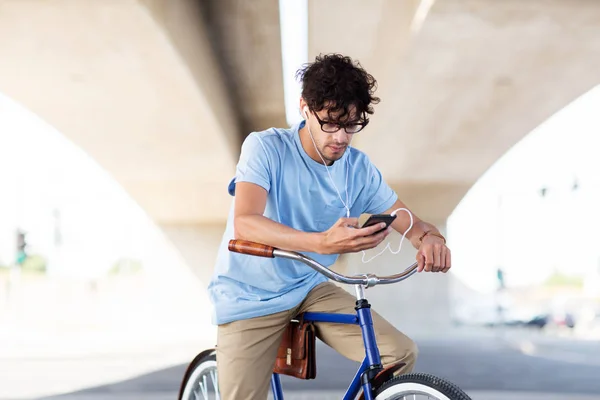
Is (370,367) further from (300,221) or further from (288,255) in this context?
(300,221)

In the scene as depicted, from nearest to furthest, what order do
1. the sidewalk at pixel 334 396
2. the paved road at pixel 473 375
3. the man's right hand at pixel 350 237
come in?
the man's right hand at pixel 350 237, the sidewalk at pixel 334 396, the paved road at pixel 473 375

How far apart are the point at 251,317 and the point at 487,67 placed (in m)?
9.02

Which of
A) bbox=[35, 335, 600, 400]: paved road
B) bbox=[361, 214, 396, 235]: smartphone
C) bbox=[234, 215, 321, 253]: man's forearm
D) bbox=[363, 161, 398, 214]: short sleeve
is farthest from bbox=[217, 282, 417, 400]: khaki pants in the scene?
bbox=[35, 335, 600, 400]: paved road

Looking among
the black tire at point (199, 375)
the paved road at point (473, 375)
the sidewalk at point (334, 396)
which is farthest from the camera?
the paved road at point (473, 375)

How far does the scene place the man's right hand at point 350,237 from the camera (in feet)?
6.89

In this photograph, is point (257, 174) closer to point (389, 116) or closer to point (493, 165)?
point (389, 116)

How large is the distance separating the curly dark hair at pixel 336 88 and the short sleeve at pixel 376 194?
1.19 ft

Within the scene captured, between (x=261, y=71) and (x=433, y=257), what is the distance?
37.6ft

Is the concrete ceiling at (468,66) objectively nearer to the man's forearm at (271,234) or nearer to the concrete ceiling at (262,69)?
the concrete ceiling at (262,69)

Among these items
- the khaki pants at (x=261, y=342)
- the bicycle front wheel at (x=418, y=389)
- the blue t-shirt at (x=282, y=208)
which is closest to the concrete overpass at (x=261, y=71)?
the blue t-shirt at (x=282, y=208)

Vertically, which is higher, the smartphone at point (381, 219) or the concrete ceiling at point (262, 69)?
the concrete ceiling at point (262, 69)

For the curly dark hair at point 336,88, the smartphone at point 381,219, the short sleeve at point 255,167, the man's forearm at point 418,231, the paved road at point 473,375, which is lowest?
the paved road at point 473,375

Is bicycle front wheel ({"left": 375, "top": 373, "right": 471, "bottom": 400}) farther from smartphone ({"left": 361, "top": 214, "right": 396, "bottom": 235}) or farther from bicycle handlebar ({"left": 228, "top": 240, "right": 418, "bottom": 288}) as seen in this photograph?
smartphone ({"left": 361, "top": 214, "right": 396, "bottom": 235})

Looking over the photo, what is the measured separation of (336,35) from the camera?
10922 millimetres
